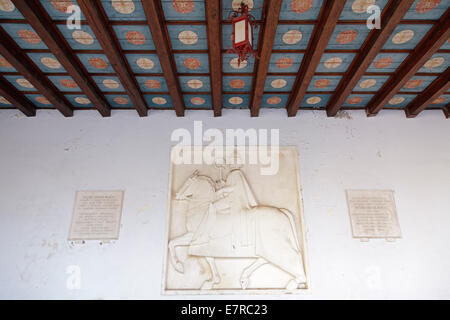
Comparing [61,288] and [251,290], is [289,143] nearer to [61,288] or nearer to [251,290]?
[251,290]

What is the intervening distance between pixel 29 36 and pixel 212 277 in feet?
12.2

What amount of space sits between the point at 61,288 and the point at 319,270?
3448 millimetres

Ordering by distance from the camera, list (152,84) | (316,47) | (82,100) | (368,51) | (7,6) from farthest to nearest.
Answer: (82,100), (152,84), (368,51), (316,47), (7,6)

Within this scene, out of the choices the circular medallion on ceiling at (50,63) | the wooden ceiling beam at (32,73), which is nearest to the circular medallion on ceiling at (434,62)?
the circular medallion on ceiling at (50,63)

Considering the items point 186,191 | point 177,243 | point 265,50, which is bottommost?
point 177,243

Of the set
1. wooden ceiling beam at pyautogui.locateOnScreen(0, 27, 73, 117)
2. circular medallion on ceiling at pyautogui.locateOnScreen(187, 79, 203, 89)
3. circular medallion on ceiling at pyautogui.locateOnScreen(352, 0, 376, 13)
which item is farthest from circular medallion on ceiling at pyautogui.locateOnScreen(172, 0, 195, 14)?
wooden ceiling beam at pyautogui.locateOnScreen(0, 27, 73, 117)

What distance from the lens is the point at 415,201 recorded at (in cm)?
446

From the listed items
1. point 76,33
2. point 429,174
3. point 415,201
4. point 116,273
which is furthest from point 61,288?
point 429,174

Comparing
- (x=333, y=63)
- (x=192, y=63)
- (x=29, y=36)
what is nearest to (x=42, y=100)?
(x=29, y=36)

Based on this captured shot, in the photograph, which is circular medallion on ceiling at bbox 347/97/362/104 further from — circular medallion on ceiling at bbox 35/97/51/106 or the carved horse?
circular medallion on ceiling at bbox 35/97/51/106

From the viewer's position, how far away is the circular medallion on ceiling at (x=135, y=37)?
354 cm

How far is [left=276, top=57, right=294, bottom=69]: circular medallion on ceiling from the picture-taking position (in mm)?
3958

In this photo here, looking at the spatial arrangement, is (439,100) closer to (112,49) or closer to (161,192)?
(161,192)

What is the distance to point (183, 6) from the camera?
3.20m
